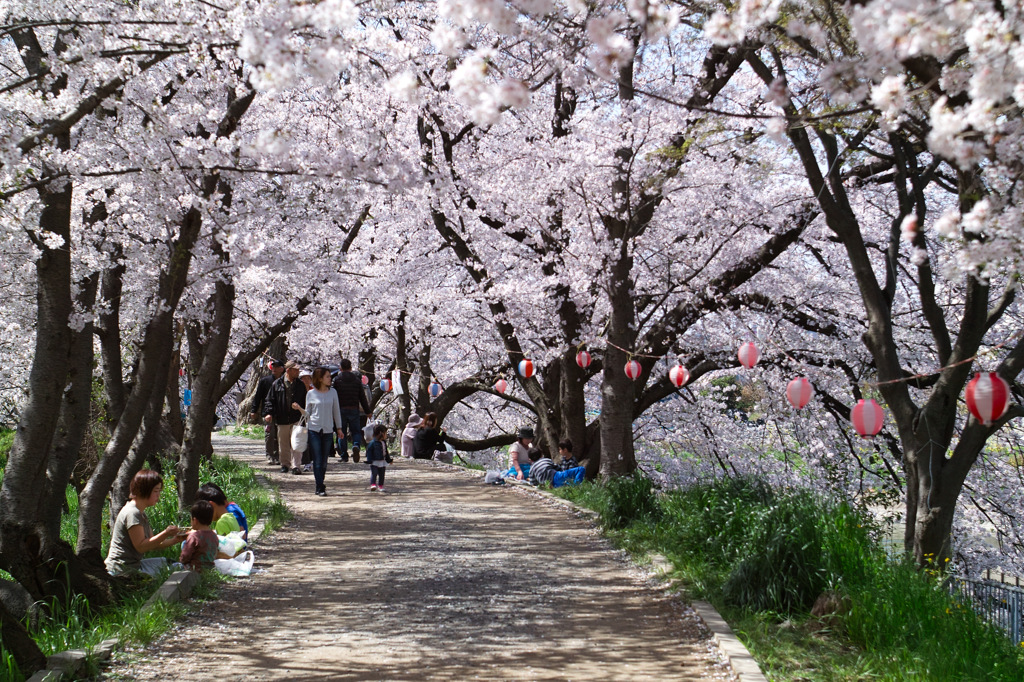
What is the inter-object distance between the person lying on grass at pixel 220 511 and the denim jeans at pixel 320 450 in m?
3.65

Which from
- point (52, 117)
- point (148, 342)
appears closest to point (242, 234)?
point (148, 342)

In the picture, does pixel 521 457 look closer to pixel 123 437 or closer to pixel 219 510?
pixel 219 510

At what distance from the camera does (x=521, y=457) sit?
14961 millimetres

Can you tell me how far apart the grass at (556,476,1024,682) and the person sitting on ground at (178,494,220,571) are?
3.72m

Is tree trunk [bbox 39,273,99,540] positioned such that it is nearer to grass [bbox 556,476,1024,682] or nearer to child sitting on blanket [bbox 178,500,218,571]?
child sitting on blanket [bbox 178,500,218,571]

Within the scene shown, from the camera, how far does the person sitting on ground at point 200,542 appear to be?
271 inches

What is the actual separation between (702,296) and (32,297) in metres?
9.39

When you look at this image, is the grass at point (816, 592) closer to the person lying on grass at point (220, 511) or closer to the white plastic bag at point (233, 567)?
the white plastic bag at point (233, 567)

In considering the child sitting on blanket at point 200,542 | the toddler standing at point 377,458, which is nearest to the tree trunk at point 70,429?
the child sitting on blanket at point 200,542

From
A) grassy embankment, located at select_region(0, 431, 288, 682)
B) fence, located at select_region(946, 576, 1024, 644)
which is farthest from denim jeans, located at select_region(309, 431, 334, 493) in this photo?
fence, located at select_region(946, 576, 1024, 644)

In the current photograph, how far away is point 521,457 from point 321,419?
4183mm

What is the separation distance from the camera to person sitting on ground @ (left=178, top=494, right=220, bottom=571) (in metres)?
6.89

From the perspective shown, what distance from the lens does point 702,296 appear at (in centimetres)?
1333

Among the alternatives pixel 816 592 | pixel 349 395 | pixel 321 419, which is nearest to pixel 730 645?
pixel 816 592
